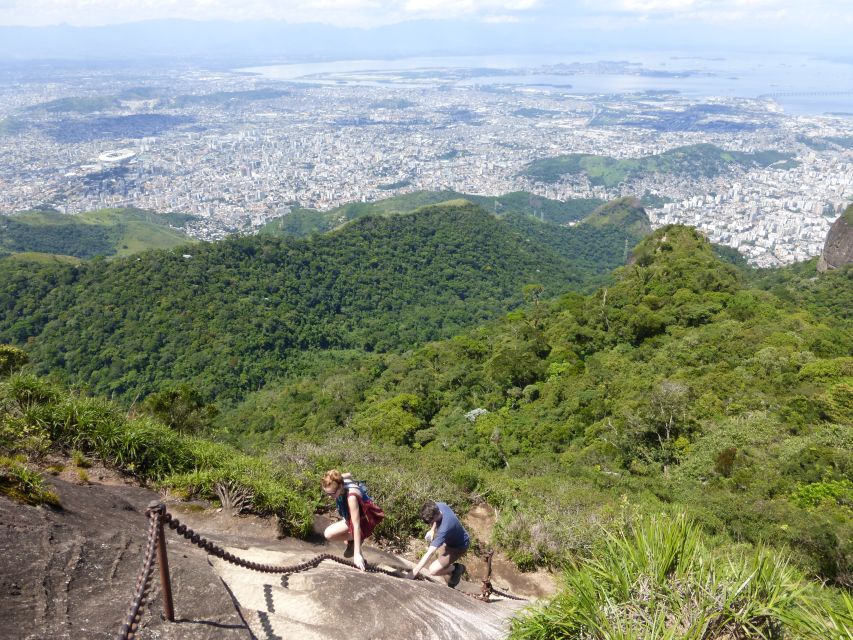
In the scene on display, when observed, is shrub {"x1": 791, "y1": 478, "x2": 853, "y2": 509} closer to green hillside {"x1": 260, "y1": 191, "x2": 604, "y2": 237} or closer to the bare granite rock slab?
the bare granite rock slab

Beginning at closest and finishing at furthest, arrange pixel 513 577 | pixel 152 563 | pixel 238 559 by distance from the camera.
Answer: pixel 152 563, pixel 238 559, pixel 513 577

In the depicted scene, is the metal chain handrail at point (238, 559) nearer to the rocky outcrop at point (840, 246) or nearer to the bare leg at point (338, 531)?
the bare leg at point (338, 531)

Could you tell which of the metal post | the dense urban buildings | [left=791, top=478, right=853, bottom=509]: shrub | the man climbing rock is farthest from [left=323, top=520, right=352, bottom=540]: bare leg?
the dense urban buildings

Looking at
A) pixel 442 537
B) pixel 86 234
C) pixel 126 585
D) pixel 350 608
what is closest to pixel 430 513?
pixel 442 537

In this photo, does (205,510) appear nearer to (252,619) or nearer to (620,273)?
(252,619)

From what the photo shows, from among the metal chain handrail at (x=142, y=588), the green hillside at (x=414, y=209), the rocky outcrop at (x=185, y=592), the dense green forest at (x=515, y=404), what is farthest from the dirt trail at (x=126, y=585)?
the green hillside at (x=414, y=209)

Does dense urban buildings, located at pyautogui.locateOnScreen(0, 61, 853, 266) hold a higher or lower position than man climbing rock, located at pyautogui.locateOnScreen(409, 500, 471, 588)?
higher

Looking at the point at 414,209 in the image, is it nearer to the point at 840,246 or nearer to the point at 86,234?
the point at 86,234

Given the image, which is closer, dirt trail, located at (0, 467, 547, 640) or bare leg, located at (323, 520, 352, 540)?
dirt trail, located at (0, 467, 547, 640)
